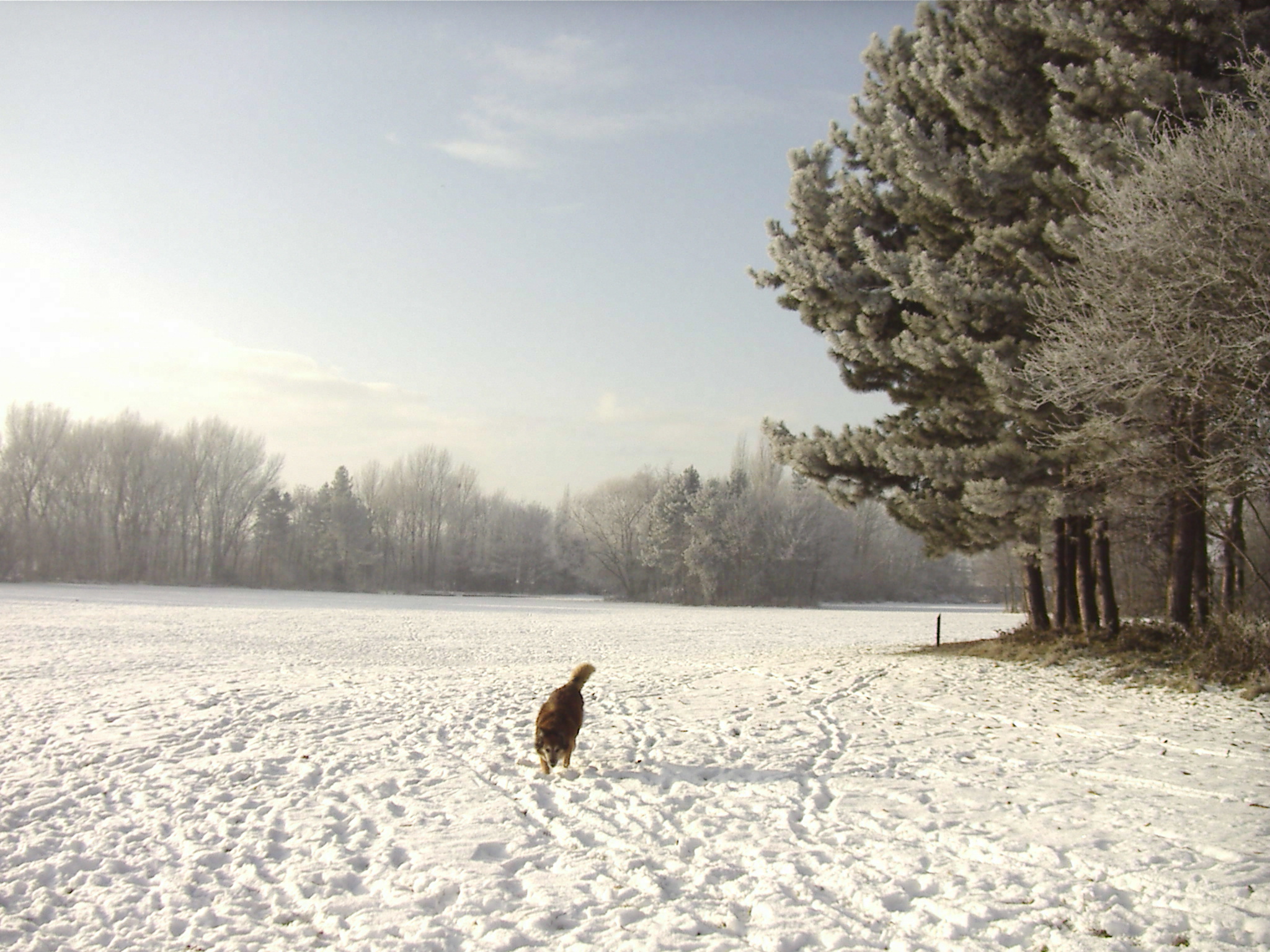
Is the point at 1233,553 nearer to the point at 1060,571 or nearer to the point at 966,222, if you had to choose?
the point at 1060,571

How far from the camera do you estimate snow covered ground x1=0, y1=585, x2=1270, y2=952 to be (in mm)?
4750

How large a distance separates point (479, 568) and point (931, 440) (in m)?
74.8

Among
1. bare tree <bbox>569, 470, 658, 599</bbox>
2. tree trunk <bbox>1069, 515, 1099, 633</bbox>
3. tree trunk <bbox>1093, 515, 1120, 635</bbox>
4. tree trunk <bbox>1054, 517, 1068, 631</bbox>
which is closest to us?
tree trunk <bbox>1093, 515, 1120, 635</bbox>

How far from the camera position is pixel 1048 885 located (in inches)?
204

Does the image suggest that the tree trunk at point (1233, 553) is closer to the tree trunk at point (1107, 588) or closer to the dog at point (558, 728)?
the tree trunk at point (1107, 588)

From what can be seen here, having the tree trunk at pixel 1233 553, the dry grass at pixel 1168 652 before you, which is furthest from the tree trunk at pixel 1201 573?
the dry grass at pixel 1168 652

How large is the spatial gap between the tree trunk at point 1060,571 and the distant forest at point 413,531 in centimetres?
4434

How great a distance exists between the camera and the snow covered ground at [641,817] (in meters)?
4.75

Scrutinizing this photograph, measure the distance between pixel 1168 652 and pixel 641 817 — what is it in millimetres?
11887

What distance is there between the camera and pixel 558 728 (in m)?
7.92

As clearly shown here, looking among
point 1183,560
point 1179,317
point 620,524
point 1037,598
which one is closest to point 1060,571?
point 1037,598

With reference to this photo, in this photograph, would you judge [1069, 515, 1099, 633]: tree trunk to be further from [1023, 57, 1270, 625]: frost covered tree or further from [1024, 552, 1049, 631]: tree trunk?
[1023, 57, 1270, 625]: frost covered tree

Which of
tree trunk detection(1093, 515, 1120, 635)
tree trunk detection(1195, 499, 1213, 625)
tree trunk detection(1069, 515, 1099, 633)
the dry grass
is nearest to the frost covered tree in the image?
tree trunk detection(1195, 499, 1213, 625)

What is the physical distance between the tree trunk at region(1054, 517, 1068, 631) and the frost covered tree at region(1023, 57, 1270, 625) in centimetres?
340
